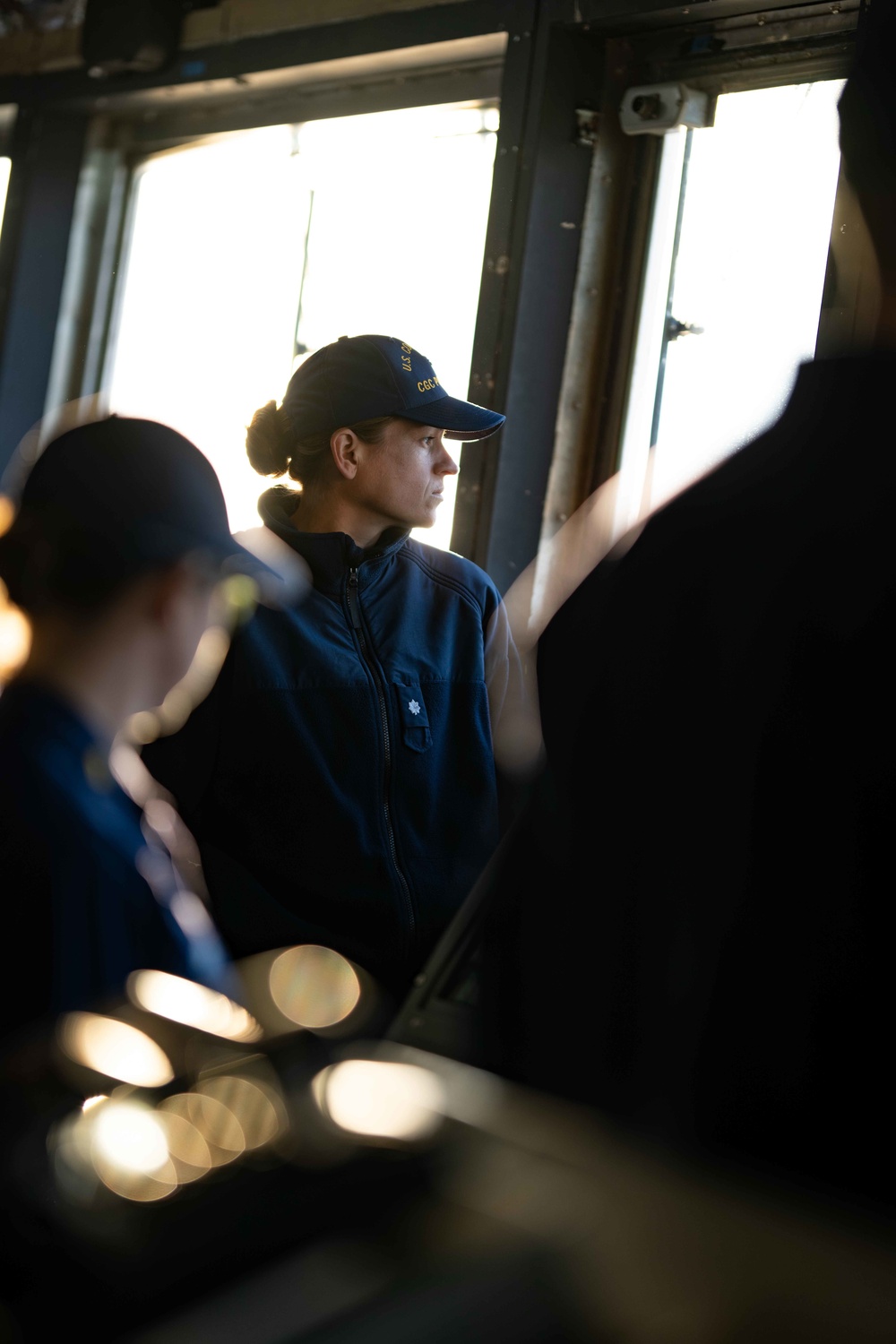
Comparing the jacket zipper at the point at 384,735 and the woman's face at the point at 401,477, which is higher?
the woman's face at the point at 401,477

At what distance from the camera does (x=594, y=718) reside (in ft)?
2.09

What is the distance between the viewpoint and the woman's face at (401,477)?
197cm

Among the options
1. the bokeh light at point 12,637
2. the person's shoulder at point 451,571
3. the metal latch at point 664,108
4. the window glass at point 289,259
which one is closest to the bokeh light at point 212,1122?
the bokeh light at point 12,637

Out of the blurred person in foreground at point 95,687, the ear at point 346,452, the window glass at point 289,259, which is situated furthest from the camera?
the window glass at point 289,259

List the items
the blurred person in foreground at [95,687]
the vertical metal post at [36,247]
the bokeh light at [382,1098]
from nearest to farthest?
the bokeh light at [382,1098] < the blurred person in foreground at [95,687] < the vertical metal post at [36,247]

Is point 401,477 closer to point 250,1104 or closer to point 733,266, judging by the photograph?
point 733,266

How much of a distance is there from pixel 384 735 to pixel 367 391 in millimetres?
557

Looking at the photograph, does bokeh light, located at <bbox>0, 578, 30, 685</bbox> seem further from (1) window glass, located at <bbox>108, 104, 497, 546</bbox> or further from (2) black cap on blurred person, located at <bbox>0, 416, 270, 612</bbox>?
(1) window glass, located at <bbox>108, 104, 497, 546</bbox>

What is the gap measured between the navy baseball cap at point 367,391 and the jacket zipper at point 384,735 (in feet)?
0.85

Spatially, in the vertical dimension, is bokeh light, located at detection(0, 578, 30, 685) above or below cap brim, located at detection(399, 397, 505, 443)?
below

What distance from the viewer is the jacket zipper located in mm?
1726

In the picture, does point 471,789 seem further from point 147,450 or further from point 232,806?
point 147,450

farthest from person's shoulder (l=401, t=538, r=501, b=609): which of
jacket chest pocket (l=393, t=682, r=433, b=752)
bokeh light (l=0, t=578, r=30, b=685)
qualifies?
bokeh light (l=0, t=578, r=30, b=685)

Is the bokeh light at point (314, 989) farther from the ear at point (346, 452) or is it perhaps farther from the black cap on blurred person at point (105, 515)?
the ear at point (346, 452)
